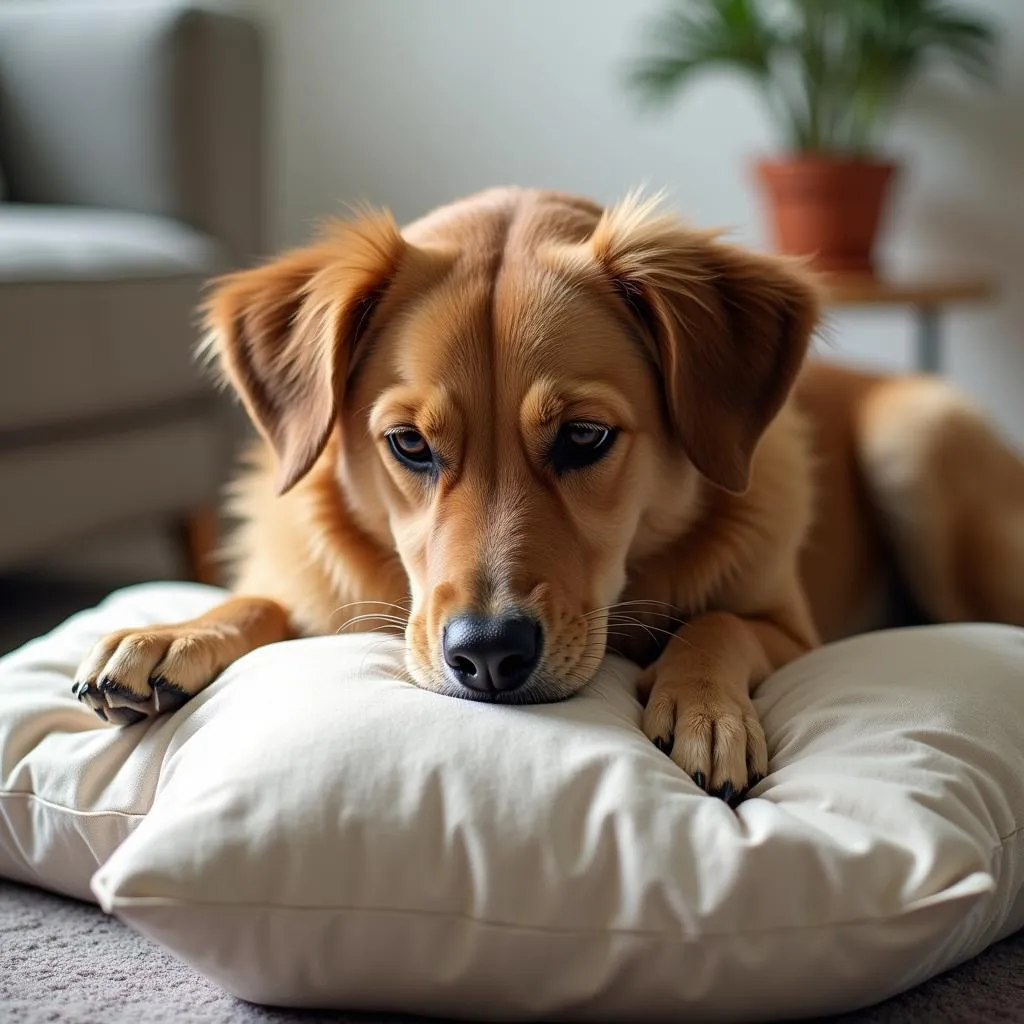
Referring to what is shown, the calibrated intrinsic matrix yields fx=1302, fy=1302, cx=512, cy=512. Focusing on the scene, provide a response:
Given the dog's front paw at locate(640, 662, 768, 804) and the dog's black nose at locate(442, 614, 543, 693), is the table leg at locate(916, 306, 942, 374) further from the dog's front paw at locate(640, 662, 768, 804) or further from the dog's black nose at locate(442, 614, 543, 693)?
the dog's black nose at locate(442, 614, 543, 693)

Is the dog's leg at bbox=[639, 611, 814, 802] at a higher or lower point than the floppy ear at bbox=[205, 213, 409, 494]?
lower

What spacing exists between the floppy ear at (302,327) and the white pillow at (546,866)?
19.1 inches

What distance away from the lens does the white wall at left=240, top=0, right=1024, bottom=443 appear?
4094mm

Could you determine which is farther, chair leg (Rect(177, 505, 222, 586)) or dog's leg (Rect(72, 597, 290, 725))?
chair leg (Rect(177, 505, 222, 586))

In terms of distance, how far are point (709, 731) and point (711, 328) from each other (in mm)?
545

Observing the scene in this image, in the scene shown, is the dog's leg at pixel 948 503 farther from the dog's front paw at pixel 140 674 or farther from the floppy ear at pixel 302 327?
the dog's front paw at pixel 140 674

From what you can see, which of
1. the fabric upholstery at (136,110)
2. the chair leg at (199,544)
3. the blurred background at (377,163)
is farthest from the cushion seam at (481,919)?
the fabric upholstery at (136,110)

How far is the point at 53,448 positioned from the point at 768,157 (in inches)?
89.5

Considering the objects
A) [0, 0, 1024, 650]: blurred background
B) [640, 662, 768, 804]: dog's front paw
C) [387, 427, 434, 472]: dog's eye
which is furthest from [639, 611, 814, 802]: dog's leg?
[0, 0, 1024, 650]: blurred background

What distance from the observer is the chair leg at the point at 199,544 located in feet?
10.5

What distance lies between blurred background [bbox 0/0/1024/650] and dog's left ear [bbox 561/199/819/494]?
0.35m

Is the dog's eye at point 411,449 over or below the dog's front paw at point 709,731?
over

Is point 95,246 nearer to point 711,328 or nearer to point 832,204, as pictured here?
point 711,328

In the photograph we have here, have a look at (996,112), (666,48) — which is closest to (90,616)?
(666,48)
